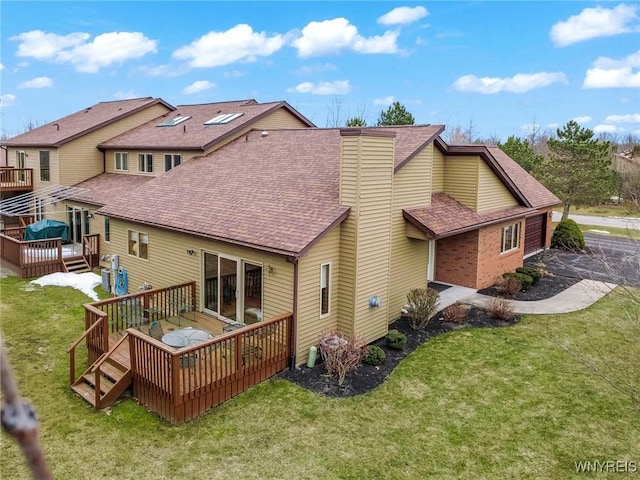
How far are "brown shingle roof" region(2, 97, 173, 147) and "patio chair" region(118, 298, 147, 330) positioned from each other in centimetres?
1601

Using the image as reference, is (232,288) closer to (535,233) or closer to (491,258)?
(491,258)

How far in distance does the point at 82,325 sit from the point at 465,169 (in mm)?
13325

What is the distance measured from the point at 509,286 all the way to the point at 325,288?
836 cm

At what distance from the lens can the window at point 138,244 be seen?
Answer: 16219 mm

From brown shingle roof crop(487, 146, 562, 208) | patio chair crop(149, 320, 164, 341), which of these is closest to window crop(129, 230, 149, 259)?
patio chair crop(149, 320, 164, 341)

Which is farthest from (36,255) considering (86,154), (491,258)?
(491,258)

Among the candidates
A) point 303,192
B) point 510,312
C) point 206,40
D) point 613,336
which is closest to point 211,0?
point 303,192

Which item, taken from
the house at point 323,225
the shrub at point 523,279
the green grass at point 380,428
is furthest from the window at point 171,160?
the shrub at point 523,279

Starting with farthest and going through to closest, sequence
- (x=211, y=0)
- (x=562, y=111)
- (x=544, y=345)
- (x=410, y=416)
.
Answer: (x=562, y=111) → (x=211, y=0) → (x=544, y=345) → (x=410, y=416)

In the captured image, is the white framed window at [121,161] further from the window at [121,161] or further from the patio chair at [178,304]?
the patio chair at [178,304]

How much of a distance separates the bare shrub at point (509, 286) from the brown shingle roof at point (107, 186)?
639 inches

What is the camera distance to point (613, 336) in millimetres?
14273

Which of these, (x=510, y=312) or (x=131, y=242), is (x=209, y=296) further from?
(x=510, y=312)

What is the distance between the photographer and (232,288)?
1349 cm
